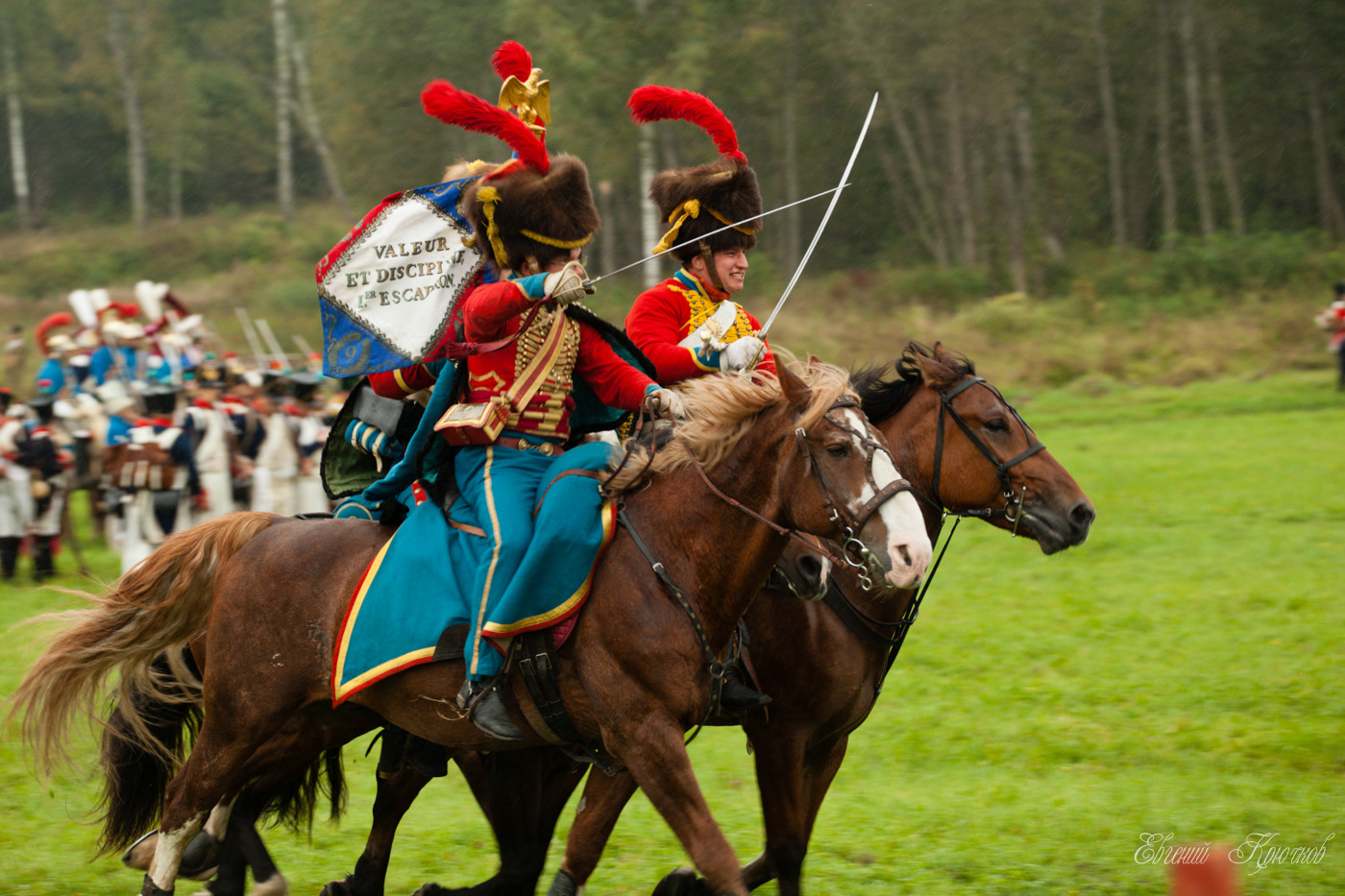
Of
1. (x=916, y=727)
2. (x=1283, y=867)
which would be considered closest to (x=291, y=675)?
(x=1283, y=867)

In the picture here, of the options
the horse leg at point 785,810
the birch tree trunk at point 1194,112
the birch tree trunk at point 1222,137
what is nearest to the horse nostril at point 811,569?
the horse leg at point 785,810

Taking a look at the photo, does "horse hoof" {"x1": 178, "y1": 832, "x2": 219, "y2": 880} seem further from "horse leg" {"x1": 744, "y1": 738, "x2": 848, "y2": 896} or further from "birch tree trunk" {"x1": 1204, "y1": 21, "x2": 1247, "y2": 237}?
"birch tree trunk" {"x1": 1204, "y1": 21, "x2": 1247, "y2": 237}

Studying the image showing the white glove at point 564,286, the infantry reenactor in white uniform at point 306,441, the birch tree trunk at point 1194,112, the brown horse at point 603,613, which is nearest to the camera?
the brown horse at point 603,613

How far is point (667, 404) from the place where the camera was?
4.51m

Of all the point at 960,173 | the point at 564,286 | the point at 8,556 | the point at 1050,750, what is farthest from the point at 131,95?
the point at 564,286

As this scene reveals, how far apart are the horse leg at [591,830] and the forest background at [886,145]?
2291 centimetres

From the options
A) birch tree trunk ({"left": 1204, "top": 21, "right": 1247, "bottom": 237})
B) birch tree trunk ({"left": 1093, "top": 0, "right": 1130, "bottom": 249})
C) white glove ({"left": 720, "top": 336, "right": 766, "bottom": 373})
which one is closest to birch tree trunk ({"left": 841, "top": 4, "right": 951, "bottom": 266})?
birch tree trunk ({"left": 1093, "top": 0, "right": 1130, "bottom": 249})

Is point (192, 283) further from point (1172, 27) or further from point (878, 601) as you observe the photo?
point (878, 601)

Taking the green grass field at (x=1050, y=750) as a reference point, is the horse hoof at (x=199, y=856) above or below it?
above

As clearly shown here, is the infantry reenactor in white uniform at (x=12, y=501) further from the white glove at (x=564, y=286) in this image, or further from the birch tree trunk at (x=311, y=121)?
the birch tree trunk at (x=311, y=121)

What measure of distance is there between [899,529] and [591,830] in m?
1.78

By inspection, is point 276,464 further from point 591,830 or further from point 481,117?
point 481,117

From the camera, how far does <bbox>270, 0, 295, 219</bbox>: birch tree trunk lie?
39406mm

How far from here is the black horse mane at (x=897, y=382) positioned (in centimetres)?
555
